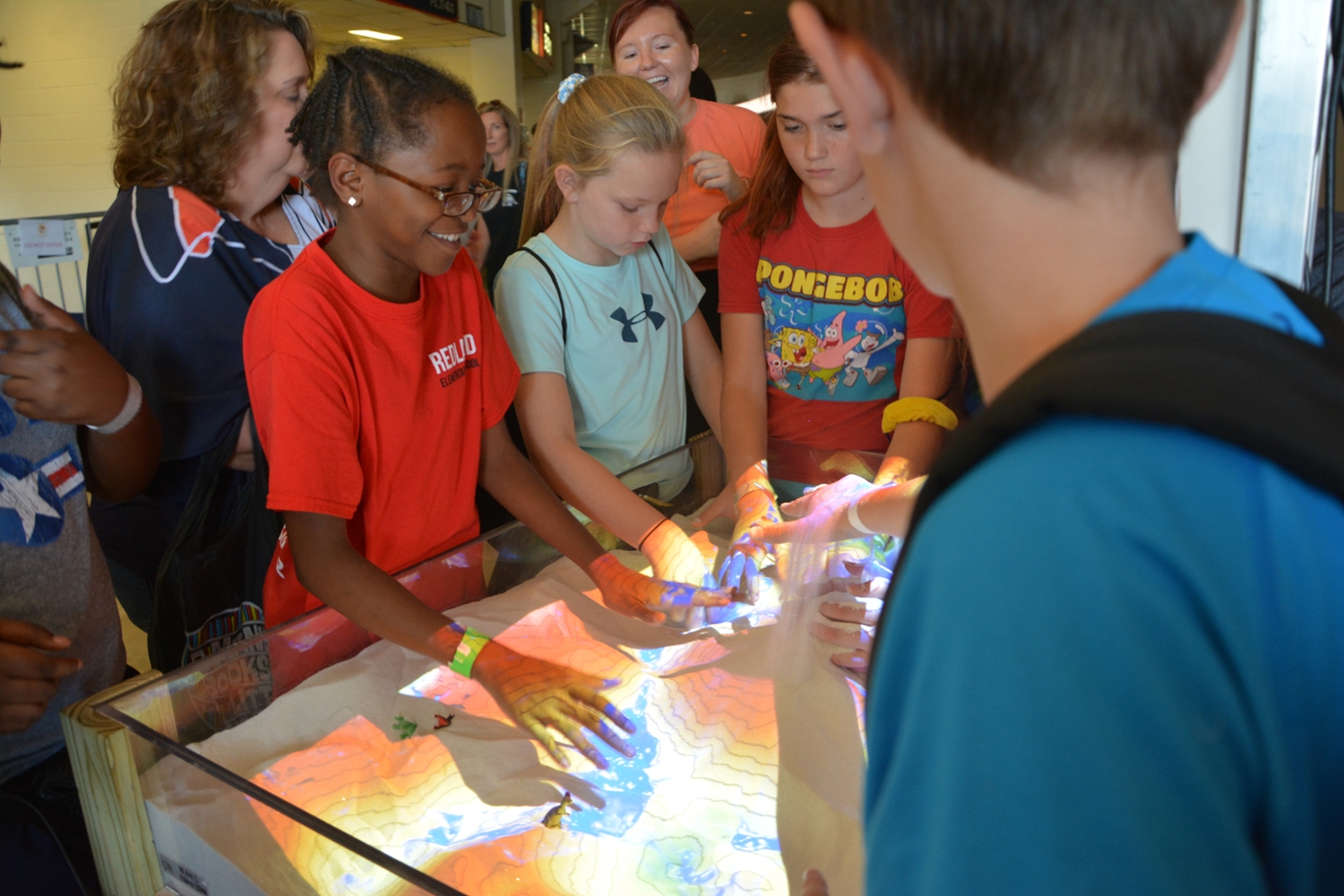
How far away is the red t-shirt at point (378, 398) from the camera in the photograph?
1.18 meters

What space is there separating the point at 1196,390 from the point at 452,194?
3.72ft

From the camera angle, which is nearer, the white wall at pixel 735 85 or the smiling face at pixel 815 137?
the smiling face at pixel 815 137

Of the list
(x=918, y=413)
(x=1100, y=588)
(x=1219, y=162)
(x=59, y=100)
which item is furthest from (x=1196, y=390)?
(x=59, y=100)

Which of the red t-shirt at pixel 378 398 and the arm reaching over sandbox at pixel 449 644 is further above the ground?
the red t-shirt at pixel 378 398

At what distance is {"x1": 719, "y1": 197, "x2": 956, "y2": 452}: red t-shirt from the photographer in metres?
1.75

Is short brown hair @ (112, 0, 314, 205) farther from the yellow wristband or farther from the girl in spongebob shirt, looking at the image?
the yellow wristband

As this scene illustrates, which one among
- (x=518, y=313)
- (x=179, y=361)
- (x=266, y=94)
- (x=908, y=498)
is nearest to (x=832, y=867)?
(x=908, y=498)

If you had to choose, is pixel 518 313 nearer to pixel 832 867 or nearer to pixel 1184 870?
pixel 832 867

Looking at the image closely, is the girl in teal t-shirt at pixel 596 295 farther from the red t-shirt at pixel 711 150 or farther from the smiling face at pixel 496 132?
the smiling face at pixel 496 132

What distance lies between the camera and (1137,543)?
328 millimetres

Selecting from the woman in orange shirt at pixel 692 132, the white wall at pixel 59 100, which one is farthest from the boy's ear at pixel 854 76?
the white wall at pixel 59 100

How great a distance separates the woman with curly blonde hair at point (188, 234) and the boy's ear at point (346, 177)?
302mm

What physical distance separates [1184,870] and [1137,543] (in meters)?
0.12

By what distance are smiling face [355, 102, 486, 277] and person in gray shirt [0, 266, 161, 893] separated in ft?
1.33
